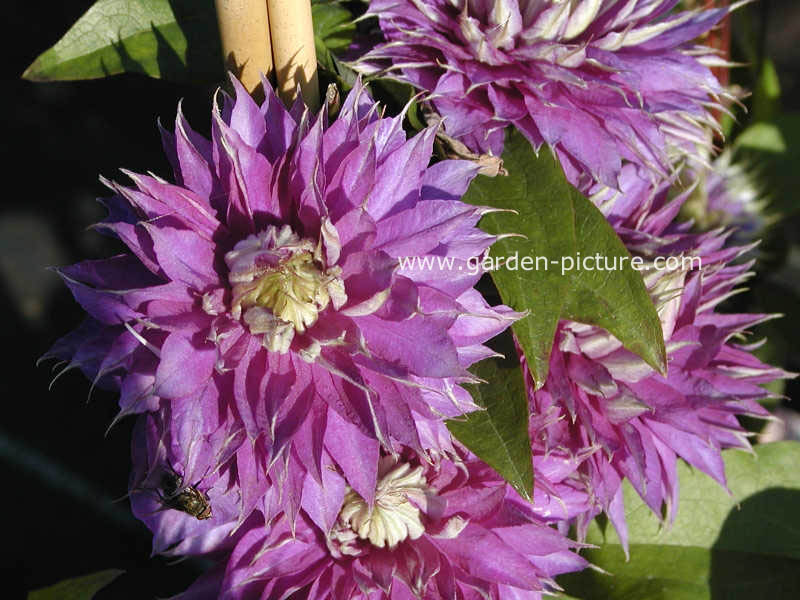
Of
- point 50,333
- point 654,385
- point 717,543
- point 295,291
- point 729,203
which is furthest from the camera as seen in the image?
point 50,333

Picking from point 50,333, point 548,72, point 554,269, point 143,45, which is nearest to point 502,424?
point 554,269

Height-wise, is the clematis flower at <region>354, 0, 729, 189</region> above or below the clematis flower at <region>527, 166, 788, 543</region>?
above

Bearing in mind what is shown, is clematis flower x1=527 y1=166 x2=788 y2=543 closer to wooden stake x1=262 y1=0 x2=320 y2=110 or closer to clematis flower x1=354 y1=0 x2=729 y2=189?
clematis flower x1=354 y1=0 x2=729 y2=189

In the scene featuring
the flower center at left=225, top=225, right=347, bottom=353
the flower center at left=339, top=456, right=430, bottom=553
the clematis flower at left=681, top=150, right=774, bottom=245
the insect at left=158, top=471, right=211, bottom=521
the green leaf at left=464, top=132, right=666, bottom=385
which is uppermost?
the flower center at left=225, top=225, right=347, bottom=353

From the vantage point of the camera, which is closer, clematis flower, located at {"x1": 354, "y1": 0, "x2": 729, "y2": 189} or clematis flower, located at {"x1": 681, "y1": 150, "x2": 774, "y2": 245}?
clematis flower, located at {"x1": 354, "y1": 0, "x2": 729, "y2": 189}

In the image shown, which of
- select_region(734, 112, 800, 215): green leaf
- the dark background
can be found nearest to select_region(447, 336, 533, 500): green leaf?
the dark background

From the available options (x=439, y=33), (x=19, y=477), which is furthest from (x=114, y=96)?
(x=19, y=477)

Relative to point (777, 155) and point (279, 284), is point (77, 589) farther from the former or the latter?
point (777, 155)

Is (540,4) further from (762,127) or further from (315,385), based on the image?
(762,127)
